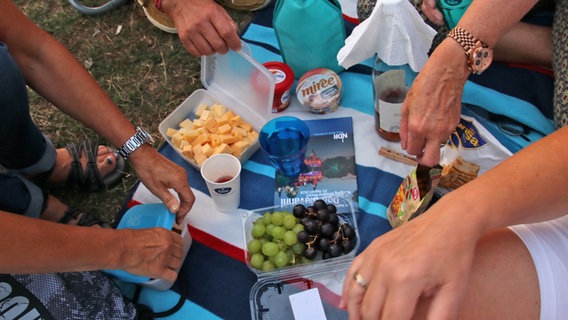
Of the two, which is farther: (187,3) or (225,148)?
(225,148)

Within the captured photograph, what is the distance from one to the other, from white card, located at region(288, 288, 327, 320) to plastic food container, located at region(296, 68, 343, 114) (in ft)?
2.06

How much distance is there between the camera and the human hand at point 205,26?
1.23 m

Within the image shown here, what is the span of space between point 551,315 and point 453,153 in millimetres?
546

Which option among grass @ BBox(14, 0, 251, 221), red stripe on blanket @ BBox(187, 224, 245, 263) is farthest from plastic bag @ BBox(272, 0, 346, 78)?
red stripe on blanket @ BBox(187, 224, 245, 263)

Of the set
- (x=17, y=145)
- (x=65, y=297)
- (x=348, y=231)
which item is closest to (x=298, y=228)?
(x=348, y=231)

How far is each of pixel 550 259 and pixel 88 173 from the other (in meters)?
1.34

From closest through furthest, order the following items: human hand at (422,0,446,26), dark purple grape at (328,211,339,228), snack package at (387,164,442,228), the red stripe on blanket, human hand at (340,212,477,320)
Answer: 1. human hand at (340,212,477,320)
2. snack package at (387,164,442,228)
3. dark purple grape at (328,211,339,228)
4. the red stripe on blanket
5. human hand at (422,0,446,26)

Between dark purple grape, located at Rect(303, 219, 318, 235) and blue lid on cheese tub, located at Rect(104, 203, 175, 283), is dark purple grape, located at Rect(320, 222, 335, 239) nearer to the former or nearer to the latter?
dark purple grape, located at Rect(303, 219, 318, 235)

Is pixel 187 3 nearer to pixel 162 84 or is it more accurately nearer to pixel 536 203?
pixel 162 84

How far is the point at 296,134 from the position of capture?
1.44 metres

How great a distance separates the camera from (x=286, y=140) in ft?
4.76

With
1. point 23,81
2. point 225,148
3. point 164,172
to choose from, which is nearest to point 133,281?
point 164,172

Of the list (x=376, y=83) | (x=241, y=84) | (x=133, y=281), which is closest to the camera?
(x=133, y=281)

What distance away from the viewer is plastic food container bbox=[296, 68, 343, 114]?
1543 millimetres
